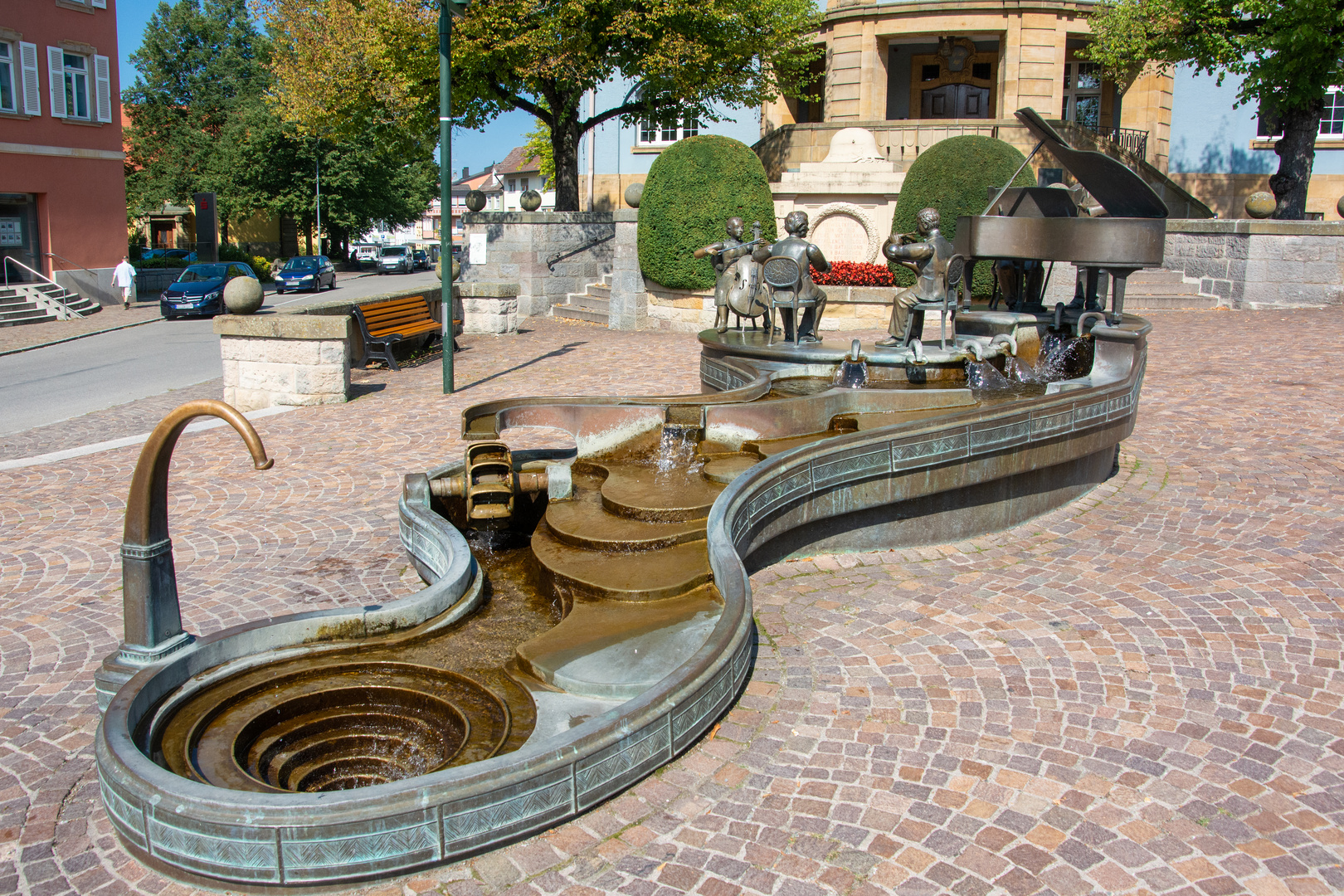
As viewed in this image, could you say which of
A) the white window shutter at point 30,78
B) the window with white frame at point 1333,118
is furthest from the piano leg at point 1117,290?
the white window shutter at point 30,78

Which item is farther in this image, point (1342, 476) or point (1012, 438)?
point (1342, 476)

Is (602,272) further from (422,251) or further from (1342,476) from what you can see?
(422,251)

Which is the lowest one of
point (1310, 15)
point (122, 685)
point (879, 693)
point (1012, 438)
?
point (879, 693)

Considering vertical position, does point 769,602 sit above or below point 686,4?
below

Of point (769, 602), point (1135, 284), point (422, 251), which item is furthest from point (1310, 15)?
point (422, 251)

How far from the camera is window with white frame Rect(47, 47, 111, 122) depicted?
3144 centimetres

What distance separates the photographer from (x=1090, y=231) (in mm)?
9469

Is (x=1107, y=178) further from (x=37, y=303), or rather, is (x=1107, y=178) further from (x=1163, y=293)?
(x=37, y=303)

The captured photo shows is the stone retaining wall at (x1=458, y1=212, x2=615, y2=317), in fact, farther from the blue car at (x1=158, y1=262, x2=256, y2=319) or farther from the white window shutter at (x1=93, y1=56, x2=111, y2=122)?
the white window shutter at (x1=93, y1=56, x2=111, y2=122)

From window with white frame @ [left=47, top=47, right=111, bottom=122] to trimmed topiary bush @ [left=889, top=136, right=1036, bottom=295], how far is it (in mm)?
25547

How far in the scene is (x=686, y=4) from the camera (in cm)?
2312

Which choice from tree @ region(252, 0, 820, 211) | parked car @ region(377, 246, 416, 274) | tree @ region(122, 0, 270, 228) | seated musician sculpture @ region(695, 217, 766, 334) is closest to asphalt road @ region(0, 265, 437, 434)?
tree @ region(252, 0, 820, 211)

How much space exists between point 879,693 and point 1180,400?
8.62 meters

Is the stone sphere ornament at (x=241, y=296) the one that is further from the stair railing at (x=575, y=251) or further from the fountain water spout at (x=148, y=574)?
the stair railing at (x=575, y=251)
